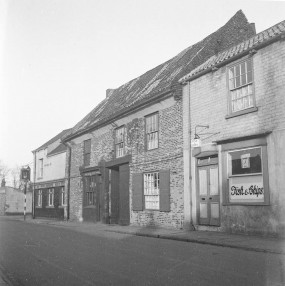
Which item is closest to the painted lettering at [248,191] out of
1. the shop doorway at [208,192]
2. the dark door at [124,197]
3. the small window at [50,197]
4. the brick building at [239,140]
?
the brick building at [239,140]

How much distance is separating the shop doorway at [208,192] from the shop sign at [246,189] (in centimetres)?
85

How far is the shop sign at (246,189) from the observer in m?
11.6

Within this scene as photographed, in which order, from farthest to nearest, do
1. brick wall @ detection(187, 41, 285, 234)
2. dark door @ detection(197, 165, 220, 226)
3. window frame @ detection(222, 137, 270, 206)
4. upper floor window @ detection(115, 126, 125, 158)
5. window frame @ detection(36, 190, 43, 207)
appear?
window frame @ detection(36, 190, 43, 207) → upper floor window @ detection(115, 126, 125, 158) → dark door @ detection(197, 165, 220, 226) → window frame @ detection(222, 137, 270, 206) → brick wall @ detection(187, 41, 285, 234)

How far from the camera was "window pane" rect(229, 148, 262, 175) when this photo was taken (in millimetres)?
11711

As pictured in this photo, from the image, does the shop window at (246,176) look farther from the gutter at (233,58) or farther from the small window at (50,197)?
the small window at (50,197)

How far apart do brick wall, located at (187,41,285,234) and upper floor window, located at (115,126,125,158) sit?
265 inches

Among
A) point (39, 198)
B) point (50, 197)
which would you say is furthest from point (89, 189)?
point (39, 198)

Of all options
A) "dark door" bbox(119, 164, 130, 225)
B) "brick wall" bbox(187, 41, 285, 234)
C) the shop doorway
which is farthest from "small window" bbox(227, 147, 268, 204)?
"dark door" bbox(119, 164, 130, 225)

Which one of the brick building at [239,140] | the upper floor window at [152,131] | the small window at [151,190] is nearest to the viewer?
the brick building at [239,140]

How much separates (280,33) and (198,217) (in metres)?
7.04

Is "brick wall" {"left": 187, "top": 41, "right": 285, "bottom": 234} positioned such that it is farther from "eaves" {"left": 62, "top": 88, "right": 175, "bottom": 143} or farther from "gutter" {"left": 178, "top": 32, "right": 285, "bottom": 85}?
"eaves" {"left": 62, "top": 88, "right": 175, "bottom": 143}

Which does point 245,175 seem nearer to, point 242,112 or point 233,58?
point 242,112

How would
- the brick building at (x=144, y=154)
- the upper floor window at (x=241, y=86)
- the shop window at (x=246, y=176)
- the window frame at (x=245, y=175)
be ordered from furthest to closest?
1. the brick building at (x=144, y=154)
2. the upper floor window at (x=241, y=86)
3. the shop window at (x=246, y=176)
4. the window frame at (x=245, y=175)

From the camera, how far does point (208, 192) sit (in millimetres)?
13680
